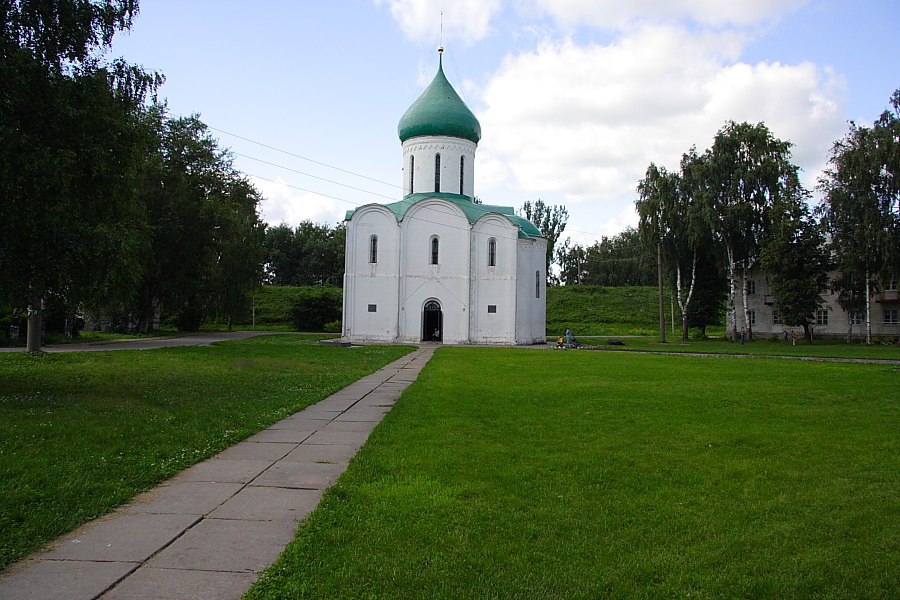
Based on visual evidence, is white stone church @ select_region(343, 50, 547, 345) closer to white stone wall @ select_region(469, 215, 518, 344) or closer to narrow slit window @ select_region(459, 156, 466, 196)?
white stone wall @ select_region(469, 215, 518, 344)

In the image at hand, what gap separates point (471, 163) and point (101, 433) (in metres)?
34.6

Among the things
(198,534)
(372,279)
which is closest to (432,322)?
(372,279)

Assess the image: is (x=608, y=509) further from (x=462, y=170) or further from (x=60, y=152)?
(x=462, y=170)

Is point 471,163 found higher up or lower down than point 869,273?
higher up

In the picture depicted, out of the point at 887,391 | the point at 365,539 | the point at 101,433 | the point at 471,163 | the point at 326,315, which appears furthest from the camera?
the point at 326,315

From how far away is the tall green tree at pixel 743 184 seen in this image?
40719 millimetres

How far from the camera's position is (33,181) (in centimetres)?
1092

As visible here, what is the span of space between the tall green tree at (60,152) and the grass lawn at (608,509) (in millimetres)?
6486

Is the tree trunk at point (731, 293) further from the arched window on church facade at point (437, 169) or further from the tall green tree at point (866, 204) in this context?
the arched window on church facade at point (437, 169)

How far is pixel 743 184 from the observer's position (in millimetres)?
41031

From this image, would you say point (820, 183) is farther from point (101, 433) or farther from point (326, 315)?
point (101, 433)

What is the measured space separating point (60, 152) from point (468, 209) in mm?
29011

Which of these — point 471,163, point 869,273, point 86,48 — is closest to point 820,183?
point 869,273

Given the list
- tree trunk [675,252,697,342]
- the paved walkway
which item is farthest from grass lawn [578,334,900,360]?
the paved walkway
